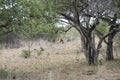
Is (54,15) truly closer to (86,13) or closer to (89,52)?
(86,13)

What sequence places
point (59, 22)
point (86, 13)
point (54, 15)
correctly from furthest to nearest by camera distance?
point (59, 22)
point (86, 13)
point (54, 15)

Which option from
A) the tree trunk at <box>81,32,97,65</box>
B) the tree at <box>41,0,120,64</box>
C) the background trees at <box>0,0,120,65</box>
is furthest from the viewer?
the tree trunk at <box>81,32,97,65</box>

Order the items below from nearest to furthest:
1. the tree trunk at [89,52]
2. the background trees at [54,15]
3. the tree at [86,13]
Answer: the background trees at [54,15], the tree at [86,13], the tree trunk at [89,52]

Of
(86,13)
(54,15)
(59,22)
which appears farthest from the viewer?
(59,22)

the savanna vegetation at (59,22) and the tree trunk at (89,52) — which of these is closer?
the savanna vegetation at (59,22)

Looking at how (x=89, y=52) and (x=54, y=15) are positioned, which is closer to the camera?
(x=54, y=15)

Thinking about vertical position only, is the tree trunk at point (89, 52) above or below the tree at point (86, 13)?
below

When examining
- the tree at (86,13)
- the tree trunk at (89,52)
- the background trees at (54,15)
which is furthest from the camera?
the tree trunk at (89,52)

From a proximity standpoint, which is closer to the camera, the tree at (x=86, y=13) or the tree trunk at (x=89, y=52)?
the tree at (x=86, y=13)

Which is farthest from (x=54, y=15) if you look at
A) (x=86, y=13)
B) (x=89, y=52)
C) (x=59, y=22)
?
(x=89, y=52)

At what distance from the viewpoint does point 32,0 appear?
44.9 feet

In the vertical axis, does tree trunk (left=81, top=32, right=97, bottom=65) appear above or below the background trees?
below

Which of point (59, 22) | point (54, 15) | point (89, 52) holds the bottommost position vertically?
point (89, 52)

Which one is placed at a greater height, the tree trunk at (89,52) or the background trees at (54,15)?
the background trees at (54,15)
